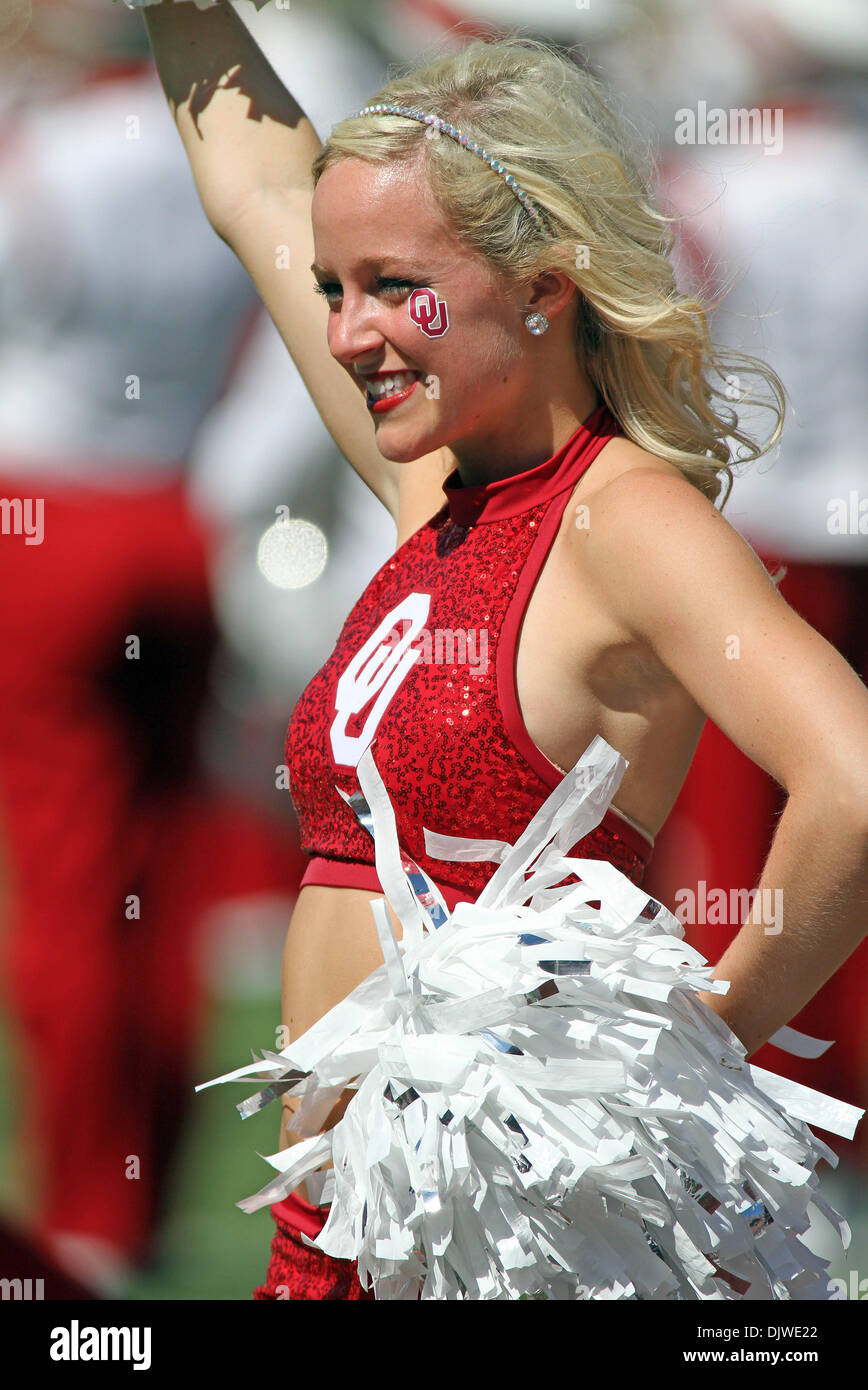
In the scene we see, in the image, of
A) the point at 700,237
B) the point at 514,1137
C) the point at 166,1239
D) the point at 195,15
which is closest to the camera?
the point at 514,1137

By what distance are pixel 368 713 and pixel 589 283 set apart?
57 centimetres

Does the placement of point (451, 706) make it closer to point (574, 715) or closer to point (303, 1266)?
point (574, 715)

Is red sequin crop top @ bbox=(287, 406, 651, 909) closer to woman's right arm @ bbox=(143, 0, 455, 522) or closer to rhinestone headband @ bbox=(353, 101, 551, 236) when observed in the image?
rhinestone headband @ bbox=(353, 101, 551, 236)

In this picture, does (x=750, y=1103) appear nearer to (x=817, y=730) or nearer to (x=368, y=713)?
(x=817, y=730)

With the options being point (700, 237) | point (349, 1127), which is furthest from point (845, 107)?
point (349, 1127)

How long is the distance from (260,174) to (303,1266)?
65.3 inches

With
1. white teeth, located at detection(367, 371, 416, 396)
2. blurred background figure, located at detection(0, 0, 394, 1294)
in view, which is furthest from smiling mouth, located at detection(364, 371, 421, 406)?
blurred background figure, located at detection(0, 0, 394, 1294)


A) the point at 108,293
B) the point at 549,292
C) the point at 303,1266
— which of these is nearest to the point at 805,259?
the point at 549,292

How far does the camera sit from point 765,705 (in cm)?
124

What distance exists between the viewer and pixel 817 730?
1.21 metres

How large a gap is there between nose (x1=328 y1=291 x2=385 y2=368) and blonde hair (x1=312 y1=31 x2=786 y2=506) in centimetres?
14

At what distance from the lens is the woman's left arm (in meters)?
1.21

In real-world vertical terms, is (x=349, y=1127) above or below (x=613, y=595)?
below

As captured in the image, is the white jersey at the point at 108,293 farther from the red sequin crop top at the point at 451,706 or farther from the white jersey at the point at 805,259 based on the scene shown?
the red sequin crop top at the point at 451,706
